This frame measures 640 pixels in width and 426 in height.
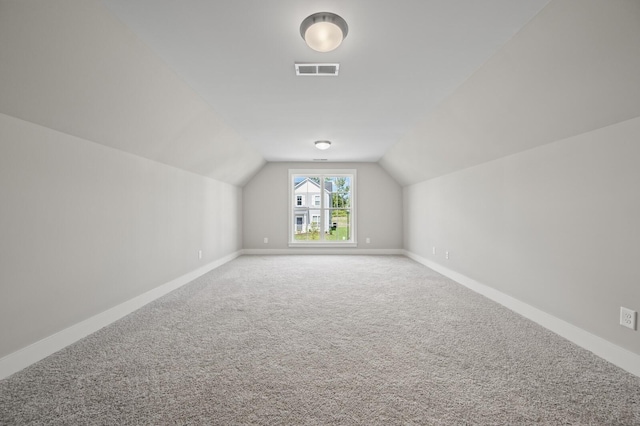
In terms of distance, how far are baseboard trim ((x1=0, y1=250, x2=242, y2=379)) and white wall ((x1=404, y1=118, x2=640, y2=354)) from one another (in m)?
4.08

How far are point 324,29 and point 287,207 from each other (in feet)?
16.4

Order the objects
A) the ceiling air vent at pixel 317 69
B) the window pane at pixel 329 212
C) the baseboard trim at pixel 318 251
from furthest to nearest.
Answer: the window pane at pixel 329 212
the baseboard trim at pixel 318 251
the ceiling air vent at pixel 317 69

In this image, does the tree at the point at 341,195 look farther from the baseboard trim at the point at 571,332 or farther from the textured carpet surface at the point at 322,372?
the textured carpet surface at the point at 322,372

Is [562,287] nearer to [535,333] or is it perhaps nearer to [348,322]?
[535,333]

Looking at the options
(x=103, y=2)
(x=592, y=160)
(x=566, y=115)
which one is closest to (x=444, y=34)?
(x=566, y=115)

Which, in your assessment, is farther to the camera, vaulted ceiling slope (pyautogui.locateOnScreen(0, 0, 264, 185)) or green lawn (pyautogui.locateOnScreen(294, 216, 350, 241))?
green lawn (pyautogui.locateOnScreen(294, 216, 350, 241))

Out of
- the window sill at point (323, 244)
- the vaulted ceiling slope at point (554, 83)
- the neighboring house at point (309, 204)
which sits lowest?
the window sill at point (323, 244)

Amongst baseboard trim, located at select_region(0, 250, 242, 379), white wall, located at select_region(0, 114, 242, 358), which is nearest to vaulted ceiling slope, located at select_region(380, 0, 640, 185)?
white wall, located at select_region(0, 114, 242, 358)

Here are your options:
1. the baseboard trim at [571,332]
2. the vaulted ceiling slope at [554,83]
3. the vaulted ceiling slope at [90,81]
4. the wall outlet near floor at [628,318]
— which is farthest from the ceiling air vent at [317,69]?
the baseboard trim at [571,332]

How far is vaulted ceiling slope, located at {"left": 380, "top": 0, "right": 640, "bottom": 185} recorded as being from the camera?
1505mm

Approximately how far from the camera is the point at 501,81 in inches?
89.5

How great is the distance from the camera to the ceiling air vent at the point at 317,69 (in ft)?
7.55

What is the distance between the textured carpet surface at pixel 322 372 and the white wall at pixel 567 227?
35 cm

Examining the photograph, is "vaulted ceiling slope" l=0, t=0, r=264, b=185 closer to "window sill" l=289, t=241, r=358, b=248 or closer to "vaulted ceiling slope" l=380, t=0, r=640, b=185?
"vaulted ceiling slope" l=380, t=0, r=640, b=185
